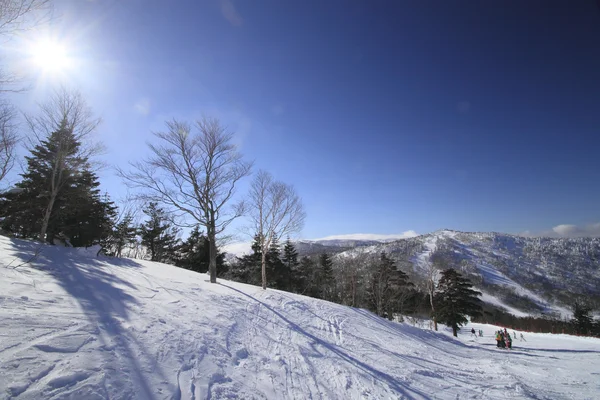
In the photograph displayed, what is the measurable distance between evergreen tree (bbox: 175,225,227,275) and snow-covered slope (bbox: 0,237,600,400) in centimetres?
2104

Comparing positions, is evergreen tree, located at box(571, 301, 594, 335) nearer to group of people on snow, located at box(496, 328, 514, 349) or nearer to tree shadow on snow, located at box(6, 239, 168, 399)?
group of people on snow, located at box(496, 328, 514, 349)

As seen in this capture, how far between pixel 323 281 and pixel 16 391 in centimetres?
3353

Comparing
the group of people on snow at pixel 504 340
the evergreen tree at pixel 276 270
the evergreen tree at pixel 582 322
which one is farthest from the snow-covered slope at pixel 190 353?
the evergreen tree at pixel 582 322

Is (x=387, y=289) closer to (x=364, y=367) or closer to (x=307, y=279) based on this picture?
(x=307, y=279)

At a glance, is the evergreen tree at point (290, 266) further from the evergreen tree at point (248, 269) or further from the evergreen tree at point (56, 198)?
the evergreen tree at point (56, 198)

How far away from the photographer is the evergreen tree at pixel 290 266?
103 feet

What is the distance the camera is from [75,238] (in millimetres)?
17062

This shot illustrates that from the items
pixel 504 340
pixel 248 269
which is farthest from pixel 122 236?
pixel 504 340

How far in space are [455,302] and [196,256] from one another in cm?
3237

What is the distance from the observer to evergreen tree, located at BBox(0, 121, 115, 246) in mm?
13346

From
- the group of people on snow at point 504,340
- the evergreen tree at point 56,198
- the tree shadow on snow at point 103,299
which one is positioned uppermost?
the evergreen tree at point 56,198

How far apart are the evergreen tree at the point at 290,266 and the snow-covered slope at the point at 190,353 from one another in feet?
74.9

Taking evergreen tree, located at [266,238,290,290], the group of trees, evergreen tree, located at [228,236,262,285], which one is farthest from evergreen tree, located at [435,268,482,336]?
evergreen tree, located at [228,236,262,285]

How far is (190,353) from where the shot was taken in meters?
4.30
